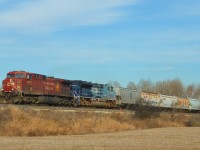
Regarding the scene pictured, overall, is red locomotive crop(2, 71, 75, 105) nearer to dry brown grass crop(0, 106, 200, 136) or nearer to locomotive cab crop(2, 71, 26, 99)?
locomotive cab crop(2, 71, 26, 99)

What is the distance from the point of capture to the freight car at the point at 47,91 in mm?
41156

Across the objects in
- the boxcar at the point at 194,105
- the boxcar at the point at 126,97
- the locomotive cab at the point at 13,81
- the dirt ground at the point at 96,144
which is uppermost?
the locomotive cab at the point at 13,81

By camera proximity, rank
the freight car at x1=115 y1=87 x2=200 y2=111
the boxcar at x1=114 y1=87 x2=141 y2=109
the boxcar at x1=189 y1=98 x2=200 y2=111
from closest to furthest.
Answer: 1. the freight car at x1=115 y1=87 x2=200 y2=111
2. the boxcar at x1=114 y1=87 x2=141 y2=109
3. the boxcar at x1=189 y1=98 x2=200 y2=111

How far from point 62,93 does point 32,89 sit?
5.75 meters

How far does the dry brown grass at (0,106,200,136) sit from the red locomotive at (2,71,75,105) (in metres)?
7.50

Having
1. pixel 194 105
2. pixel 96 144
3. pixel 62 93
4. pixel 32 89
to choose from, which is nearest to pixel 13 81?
pixel 32 89

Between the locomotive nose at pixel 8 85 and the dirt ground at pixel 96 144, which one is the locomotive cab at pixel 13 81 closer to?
the locomotive nose at pixel 8 85

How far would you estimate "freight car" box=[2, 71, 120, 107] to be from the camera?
41156mm

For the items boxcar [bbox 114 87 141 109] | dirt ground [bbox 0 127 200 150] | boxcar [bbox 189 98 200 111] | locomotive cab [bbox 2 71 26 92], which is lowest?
dirt ground [bbox 0 127 200 150]

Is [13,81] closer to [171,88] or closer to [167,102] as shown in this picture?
A: [167,102]

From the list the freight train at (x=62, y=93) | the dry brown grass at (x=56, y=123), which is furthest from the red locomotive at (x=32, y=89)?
the dry brown grass at (x=56, y=123)

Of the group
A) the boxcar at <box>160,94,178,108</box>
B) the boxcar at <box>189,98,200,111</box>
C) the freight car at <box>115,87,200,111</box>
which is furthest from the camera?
the boxcar at <box>189,98,200,111</box>

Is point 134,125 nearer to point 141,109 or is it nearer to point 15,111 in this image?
point 141,109

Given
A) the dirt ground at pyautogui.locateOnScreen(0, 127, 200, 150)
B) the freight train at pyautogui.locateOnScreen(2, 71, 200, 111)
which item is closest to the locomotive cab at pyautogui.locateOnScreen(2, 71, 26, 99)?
the freight train at pyautogui.locateOnScreen(2, 71, 200, 111)
